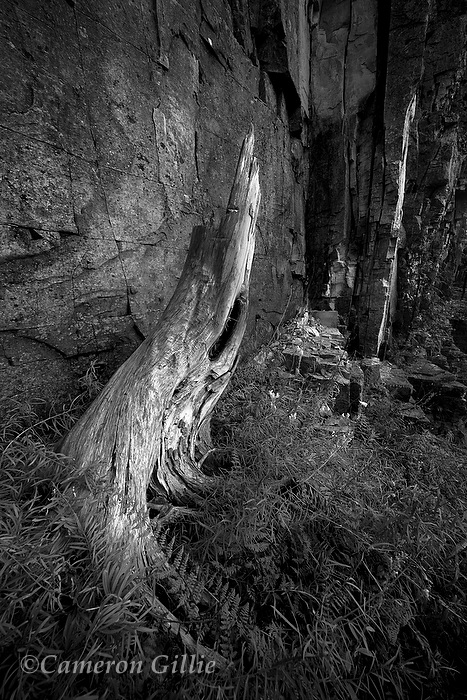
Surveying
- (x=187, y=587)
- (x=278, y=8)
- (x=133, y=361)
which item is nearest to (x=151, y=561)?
(x=187, y=587)

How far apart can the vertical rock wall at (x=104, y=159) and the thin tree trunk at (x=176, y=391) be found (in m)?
0.92

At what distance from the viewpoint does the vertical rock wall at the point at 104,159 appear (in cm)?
208

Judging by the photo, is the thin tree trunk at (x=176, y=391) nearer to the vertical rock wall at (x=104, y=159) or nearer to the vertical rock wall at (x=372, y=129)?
the vertical rock wall at (x=104, y=159)

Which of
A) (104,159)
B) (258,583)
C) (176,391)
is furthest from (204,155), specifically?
(258,583)

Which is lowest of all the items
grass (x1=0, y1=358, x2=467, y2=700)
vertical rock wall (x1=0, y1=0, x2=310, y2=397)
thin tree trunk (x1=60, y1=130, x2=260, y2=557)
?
grass (x1=0, y1=358, x2=467, y2=700)

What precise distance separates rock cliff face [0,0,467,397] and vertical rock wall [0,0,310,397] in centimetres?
1

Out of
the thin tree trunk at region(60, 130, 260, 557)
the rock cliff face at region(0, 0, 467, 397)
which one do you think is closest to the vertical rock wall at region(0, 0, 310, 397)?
the rock cliff face at region(0, 0, 467, 397)

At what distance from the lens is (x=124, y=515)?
1.55 m

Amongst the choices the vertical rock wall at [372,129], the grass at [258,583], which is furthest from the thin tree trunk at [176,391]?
the vertical rock wall at [372,129]

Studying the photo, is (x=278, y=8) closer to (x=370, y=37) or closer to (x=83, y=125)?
(x=370, y=37)

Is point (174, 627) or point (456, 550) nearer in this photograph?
point (174, 627)

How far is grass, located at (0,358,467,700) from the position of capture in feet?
3.78

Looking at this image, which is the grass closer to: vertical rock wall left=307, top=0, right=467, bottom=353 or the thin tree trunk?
the thin tree trunk

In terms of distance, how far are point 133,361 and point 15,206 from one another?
1.47 meters
